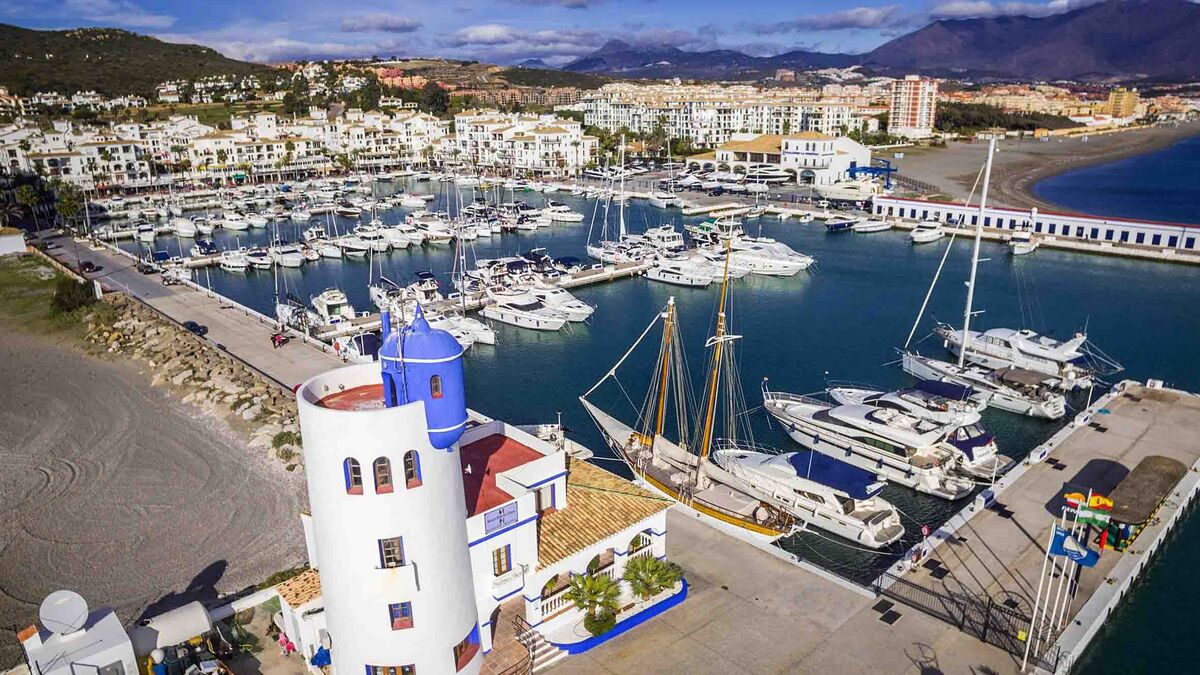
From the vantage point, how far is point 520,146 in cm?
13300

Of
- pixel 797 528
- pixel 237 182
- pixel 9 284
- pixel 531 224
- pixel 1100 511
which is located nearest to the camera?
pixel 1100 511

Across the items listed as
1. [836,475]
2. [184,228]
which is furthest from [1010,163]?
[836,475]

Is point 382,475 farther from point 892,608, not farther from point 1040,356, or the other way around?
point 1040,356

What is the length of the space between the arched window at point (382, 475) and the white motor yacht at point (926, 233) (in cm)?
7267

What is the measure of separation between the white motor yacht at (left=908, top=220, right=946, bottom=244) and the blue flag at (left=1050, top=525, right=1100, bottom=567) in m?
63.2

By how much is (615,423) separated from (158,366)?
26.5m

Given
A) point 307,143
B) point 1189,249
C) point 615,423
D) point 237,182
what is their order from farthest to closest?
point 307,143
point 237,182
point 1189,249
point 615,423

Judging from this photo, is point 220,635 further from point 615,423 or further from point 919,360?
point 919,360

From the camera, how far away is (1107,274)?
64.0 metres

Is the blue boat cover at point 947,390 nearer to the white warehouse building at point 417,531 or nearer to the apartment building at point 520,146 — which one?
the white warehouse building at point 417,531

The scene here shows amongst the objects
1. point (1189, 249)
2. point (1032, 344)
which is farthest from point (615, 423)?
point (1189, 249)

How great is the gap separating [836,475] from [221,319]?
137 feet

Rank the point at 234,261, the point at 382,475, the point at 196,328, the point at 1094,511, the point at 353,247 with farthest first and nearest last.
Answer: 1. the point at 353,247
2. the point at 234,261
3. the point at 196,328
4. the point at 1094,511
5. the point at 382,475

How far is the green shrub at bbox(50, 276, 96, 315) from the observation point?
172 feet
